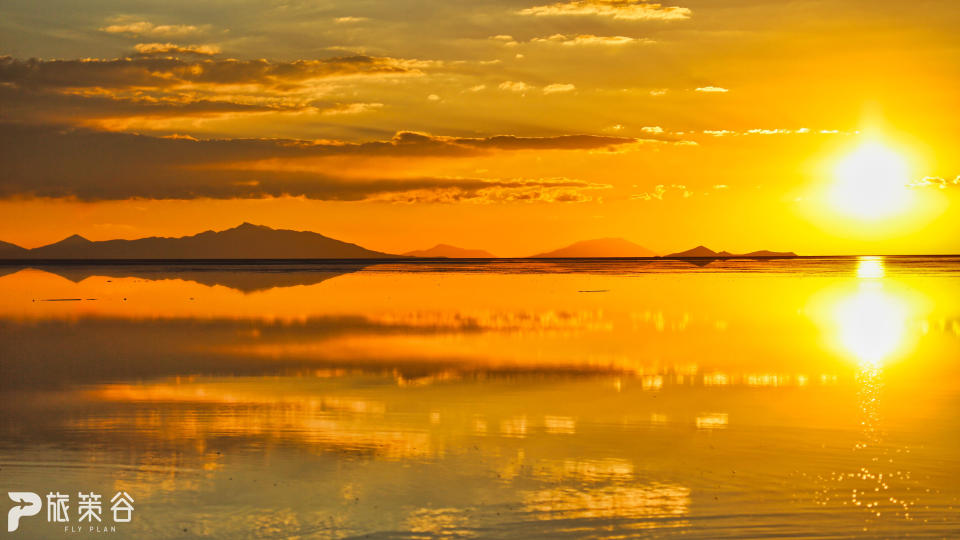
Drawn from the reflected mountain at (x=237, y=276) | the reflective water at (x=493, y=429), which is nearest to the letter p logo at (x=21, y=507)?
the reflective water at (x=493, y=429)

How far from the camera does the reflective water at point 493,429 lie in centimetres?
1414

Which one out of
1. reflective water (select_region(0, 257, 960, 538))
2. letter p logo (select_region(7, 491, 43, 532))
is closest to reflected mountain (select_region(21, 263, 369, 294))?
reflective water (select_region(0, 257, 960, 538))

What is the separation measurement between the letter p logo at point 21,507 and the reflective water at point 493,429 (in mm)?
231

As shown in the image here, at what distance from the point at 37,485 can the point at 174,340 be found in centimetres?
2287

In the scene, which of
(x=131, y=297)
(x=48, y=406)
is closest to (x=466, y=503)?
(x=48, y=406)

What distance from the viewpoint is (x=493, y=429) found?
65.2 ft

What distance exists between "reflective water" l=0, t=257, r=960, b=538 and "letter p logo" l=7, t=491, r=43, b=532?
0.23 meters

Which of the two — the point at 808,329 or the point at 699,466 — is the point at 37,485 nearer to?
the point at 699,466

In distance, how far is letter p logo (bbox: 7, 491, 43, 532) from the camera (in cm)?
1401

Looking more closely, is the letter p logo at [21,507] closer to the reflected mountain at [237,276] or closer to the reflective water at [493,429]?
the reflective water at [493,429]

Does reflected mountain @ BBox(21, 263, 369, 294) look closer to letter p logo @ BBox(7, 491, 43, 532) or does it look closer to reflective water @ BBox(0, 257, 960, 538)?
reflective water @ BBox(0, 257, 960, 538)

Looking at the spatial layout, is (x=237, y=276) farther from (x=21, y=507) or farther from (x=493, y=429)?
(x=21, y=507)

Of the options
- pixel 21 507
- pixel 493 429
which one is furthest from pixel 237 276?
pixel 21 507

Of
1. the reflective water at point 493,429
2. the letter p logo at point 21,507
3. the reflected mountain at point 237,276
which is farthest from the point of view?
the reflected mountain at point 237,276
